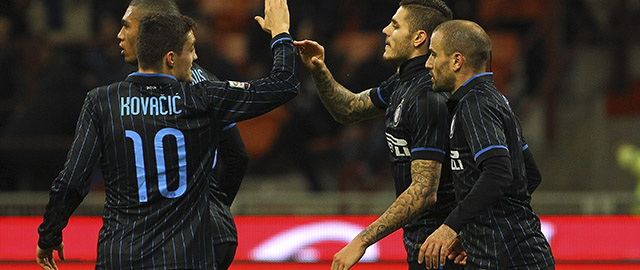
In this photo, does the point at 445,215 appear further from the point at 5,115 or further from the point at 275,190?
the point at 5,115

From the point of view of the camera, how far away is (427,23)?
372 centimetres

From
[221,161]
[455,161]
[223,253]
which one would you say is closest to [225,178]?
[221,161]

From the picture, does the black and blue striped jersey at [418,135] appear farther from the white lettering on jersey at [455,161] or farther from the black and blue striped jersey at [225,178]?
the black and blue striped jersey at [225,178]

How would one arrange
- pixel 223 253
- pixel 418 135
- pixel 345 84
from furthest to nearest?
1. pixel 345 84
2. pixel 223 253
3. pixel 418 135

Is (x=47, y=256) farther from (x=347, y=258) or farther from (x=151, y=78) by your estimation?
(x=347, y=258)

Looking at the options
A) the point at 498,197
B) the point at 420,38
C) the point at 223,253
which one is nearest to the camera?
the point at 498,197

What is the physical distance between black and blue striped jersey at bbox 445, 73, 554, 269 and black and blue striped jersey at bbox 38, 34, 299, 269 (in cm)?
74

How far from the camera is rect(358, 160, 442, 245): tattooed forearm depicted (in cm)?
336

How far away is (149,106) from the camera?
10.1ft

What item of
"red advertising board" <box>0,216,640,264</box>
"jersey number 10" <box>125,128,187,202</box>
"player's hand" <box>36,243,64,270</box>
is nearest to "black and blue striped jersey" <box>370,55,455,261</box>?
"jersey number 10" <box>125,128,187,202</box>

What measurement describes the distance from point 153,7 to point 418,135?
4.00 feet

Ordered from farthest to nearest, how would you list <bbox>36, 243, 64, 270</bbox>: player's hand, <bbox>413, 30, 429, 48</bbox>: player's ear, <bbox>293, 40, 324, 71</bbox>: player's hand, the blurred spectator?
1. the blurred spectator
2. <bbox>293, 40, 324, 71</bbox>: player's hand
3. <bbox>413, 30, 429, 48</bbox>: player's ear
4. <bbox>36, 243, 64, 270</bbox>: player's hand

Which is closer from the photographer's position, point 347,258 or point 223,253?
point 347,258

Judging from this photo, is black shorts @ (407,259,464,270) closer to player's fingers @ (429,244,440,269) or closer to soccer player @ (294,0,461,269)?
soccer player @ (294,0,461,269)
